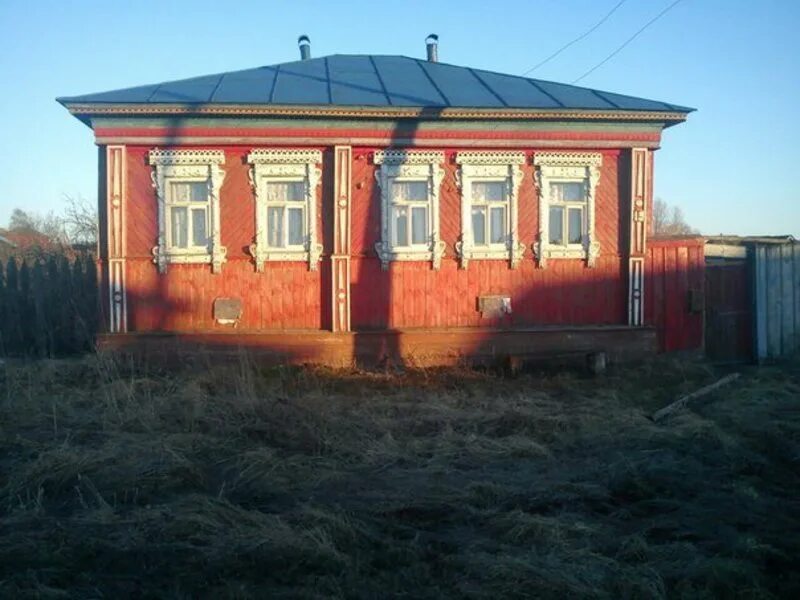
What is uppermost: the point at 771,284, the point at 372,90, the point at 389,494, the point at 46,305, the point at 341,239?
the point at 372,90

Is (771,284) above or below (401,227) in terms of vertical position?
below

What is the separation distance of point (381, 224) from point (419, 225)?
65cm

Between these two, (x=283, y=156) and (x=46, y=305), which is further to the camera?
(x=46, y=305)

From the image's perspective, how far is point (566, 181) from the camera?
40.8 feet

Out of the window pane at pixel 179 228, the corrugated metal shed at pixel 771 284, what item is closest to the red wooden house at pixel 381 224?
the window pane at pixel 179 228

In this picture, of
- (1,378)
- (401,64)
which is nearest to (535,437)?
(1,378)

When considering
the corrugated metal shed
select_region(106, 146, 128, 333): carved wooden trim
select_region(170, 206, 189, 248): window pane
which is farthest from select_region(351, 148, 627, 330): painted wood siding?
select_region(106, 146, 128, 333): carved wooden trim

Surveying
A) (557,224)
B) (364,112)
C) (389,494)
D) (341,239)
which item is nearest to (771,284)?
(557,224)

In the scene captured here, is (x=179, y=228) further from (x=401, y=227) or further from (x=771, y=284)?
(x=771, y=284)

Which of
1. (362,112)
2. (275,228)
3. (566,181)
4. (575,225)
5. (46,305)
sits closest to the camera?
(362,112)

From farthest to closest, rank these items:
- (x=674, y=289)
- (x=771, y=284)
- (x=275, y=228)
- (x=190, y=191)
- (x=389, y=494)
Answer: (x=771, y=284)
(x=674, y=289)
(x=275, y=228)
(x=190, y=191)
(x=389, y=494)

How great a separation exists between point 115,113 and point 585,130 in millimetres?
7757

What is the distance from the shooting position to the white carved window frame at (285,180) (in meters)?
11.8

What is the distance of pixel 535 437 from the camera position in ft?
23.9
